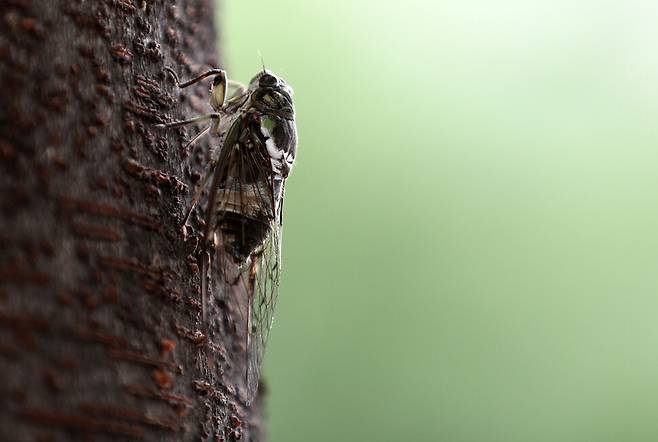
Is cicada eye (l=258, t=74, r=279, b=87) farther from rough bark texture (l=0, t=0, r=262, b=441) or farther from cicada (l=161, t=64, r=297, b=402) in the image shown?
rough bark texture (l=0, t=0, r=262, b=441)

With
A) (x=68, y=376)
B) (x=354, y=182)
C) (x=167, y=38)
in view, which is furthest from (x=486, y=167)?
(x=68, y=376)

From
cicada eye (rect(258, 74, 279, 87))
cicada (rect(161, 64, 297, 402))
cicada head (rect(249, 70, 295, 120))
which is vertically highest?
cicada eye (rect(258, 74, 279, 87))

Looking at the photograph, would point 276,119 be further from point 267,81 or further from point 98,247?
point 98,247

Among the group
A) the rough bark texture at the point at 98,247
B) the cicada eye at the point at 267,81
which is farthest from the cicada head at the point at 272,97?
the rough bark texture at the point at 98,247

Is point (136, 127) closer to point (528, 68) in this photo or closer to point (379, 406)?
point (379, 406)

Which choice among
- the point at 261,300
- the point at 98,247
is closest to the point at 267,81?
the point at 261,300

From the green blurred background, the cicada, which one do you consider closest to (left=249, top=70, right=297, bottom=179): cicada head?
the cicada

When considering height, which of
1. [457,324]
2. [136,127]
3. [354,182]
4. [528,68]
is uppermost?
[528,68]
